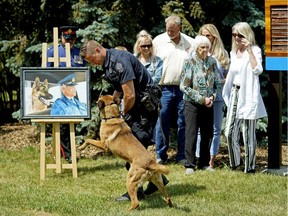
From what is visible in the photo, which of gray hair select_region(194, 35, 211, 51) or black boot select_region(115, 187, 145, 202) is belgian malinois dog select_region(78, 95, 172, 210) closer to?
black boot select_region(115, 187, 145, 202)

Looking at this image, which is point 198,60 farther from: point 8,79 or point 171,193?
point 8,79

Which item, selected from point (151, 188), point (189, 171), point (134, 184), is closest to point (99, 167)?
point (189, 171)

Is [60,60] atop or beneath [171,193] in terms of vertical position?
atop

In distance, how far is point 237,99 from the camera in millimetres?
8742

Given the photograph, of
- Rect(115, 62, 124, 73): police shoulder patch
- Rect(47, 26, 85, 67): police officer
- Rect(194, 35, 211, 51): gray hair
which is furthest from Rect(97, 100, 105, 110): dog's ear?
Rect(47, 26, 85, 67): police officer

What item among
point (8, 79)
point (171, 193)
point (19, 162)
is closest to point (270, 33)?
point (171, 193)

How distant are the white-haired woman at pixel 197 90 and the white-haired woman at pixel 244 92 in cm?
25

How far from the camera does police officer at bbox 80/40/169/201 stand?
22.4ft

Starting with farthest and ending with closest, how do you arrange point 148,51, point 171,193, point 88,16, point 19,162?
point 88,16, point 19,162, point 148,51, point 171,193

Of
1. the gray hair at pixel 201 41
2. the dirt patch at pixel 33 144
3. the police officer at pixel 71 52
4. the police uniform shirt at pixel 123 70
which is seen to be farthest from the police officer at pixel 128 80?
the dirt patch at pixel 33 144

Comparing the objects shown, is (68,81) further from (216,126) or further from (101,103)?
(216,126)

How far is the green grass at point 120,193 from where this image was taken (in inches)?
268

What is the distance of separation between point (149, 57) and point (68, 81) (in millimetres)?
1286

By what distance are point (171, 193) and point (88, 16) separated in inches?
173
